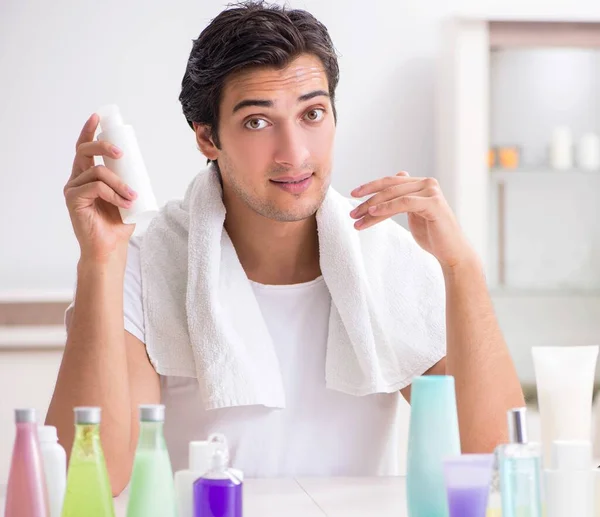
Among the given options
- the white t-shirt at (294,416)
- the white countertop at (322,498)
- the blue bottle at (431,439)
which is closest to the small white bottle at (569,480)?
the blue bottle at (431,439)

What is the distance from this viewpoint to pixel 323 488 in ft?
4.34

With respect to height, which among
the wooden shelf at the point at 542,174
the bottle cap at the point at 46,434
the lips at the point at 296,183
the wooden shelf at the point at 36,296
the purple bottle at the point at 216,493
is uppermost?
the wooden shelf at the point at 542,174

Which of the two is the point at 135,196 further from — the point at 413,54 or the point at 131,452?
the point at 413,54

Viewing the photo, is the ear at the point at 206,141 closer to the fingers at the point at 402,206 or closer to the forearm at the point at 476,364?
the fingers at the point at 402,206

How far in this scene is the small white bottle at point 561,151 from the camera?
9.03 feet

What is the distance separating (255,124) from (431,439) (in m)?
0.66

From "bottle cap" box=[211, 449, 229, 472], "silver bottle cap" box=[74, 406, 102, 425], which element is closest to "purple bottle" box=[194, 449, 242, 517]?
"bottle cap" box=[211, 449, 229, 472]

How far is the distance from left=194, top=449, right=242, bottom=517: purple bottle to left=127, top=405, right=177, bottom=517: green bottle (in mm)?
37

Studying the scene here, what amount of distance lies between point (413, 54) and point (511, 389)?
1526 millimetres

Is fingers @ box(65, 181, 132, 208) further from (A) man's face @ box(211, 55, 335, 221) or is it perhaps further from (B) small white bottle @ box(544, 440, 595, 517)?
(B) small white bottle @ box(544, 440, 595, 517)

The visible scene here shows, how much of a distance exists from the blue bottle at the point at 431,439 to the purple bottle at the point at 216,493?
0.22m

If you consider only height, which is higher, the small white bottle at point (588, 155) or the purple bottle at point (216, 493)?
the small white bottle at point (588, 155)

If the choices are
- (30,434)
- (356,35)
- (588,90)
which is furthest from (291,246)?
(588,90)

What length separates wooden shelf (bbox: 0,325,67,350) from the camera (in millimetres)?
2512
